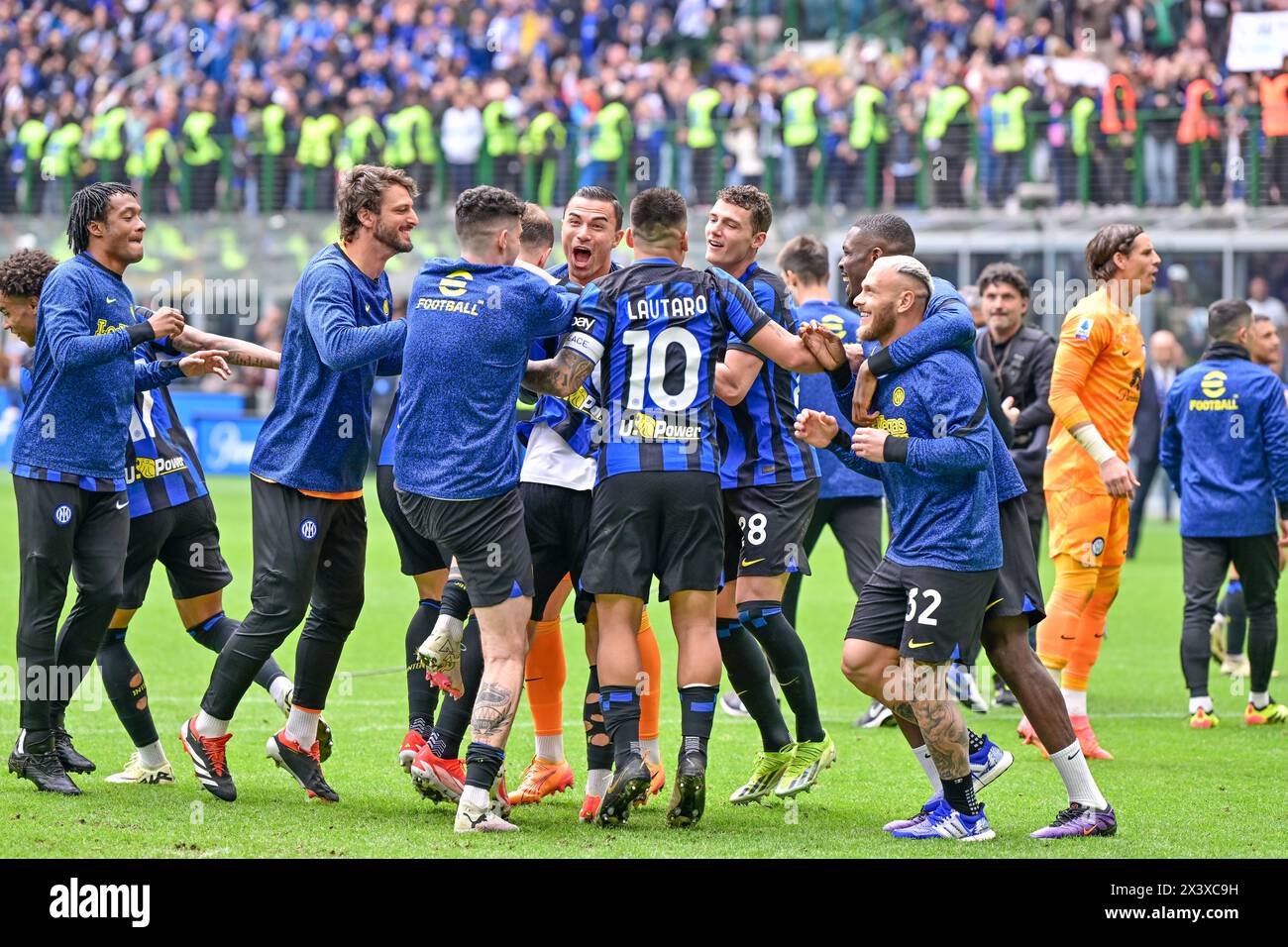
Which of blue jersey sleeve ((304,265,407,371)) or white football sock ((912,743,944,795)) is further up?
blue jersey sleeve ((304,265,407,371))

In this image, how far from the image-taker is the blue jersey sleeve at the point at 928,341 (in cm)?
579

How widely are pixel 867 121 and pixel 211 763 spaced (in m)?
17.6

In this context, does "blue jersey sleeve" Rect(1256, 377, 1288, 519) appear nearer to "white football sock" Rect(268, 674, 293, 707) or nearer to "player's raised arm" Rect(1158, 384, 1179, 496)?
"player's raised arm" Rect(1158, 384, 1179, 496)

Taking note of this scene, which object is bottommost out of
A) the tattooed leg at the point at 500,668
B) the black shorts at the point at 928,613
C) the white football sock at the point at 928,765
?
the white football sock at the point at 928,765

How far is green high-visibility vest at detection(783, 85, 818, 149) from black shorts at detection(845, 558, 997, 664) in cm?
1769

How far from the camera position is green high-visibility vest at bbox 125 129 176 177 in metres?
25.8

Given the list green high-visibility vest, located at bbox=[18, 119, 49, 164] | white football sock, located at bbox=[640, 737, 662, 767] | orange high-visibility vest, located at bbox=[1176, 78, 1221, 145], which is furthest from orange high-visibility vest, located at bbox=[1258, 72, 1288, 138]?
green high-visibility vest, located at bbox=[18, 119, 49, 164]

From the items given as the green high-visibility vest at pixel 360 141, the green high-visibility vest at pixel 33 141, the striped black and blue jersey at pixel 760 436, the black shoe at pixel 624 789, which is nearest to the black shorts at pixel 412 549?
the striped black and blue jersey at pixel 760 436

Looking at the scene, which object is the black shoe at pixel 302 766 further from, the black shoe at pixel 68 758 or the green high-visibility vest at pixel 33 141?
the green high-visibility vest at pixel 33 141

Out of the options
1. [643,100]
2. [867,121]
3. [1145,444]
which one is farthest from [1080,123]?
[643,100]

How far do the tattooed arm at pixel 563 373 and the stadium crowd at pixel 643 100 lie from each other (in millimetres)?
16175

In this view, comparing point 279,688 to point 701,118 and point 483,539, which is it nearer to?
point 483,539

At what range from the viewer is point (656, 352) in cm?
602
